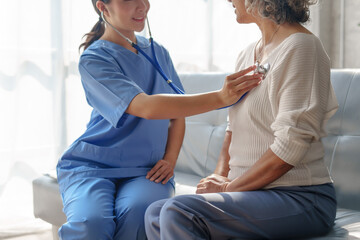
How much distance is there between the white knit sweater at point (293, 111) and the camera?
120 centimetres

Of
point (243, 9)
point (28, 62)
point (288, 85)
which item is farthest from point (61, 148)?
point (288, 85)

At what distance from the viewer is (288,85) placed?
122cm

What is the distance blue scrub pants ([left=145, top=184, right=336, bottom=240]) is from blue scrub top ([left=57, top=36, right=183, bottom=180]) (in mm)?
326

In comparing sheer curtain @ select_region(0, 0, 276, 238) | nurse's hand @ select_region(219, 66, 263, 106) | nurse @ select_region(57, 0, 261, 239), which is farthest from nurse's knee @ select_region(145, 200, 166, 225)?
sheer curtain @ select_region(0, 0, 276, 238)

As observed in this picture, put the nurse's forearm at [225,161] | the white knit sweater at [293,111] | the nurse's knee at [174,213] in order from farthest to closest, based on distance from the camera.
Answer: the nurse's forearm at [225,161]
the white knit sweater at [293,111]
the nurse's knee at [174,213]

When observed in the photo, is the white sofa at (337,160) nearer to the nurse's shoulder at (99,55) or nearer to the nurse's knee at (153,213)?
the nurse's knee at (153,213)

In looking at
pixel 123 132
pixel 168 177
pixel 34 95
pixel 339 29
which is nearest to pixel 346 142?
pixel 168 177

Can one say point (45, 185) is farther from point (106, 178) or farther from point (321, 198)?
point (321, 198)

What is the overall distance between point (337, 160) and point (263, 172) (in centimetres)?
56

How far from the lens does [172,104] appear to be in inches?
52.7

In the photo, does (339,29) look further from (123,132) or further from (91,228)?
(91,228)

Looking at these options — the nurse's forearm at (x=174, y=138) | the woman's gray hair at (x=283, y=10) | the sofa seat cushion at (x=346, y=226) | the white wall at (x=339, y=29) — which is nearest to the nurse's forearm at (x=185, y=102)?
the woman's gray hair at (x=283, y=10)

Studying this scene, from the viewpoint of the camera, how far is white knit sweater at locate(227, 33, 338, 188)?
1.20 meters

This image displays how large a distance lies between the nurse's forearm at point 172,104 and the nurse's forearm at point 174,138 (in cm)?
29
